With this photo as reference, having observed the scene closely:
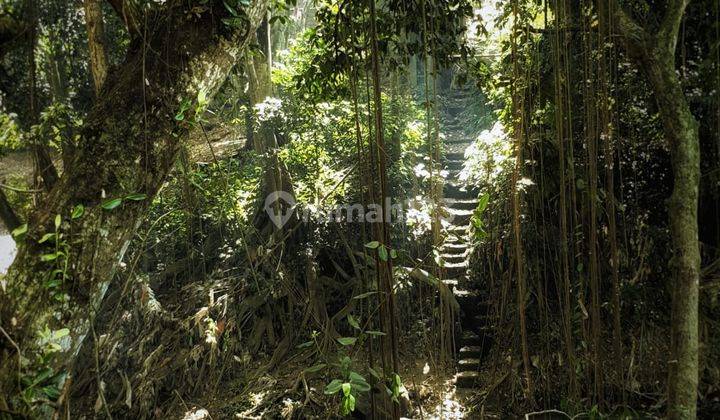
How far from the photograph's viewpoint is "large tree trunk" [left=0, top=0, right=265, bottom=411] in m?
1.56

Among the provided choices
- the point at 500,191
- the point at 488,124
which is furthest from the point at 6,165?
the point at 488,124

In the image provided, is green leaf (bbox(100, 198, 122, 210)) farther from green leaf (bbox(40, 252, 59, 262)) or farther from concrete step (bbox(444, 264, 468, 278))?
concrete step (bbox(444, 264, 468, 278))

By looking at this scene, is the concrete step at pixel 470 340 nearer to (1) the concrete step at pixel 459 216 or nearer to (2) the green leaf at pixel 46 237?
(1) the concrete step at pixel 459 216

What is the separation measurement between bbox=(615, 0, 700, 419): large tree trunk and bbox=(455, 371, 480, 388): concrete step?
2291mm

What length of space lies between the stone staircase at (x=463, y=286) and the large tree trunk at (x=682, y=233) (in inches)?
54.7

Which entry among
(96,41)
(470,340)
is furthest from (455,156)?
(96,41)

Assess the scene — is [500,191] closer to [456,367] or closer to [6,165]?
[456,367]

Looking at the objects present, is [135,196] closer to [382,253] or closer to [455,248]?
[382,253]

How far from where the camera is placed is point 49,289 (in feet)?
5.15

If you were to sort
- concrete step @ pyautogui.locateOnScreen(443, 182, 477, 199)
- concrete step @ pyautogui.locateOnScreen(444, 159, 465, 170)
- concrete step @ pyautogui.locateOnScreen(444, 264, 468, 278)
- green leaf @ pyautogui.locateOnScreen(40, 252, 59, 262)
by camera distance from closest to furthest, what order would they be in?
green leaf @ pyautogui.locateOnScreen(40, 252, 59, 262)
concrete step @ pyautogui.locateOnScreen(444, 264, 468, 278)
concrete step @ pyautogui.locateOnScreen(443, 182, 477, 199)
concrete step @ pyautogui.locateOnScreen(444, 159, 465, 170)

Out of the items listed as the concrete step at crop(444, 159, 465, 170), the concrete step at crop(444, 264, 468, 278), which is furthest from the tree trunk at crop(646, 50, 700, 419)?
the concrete step at crop(444, 159, 465, 170)

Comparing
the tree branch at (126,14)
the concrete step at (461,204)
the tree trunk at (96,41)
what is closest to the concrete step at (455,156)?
the concrete step at (461,204)

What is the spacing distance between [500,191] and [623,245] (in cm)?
94

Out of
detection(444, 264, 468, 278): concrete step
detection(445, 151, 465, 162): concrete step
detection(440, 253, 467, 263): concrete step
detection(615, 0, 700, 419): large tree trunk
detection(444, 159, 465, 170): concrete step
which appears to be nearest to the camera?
detection(615, 0, 700, 419): large tree trunk
